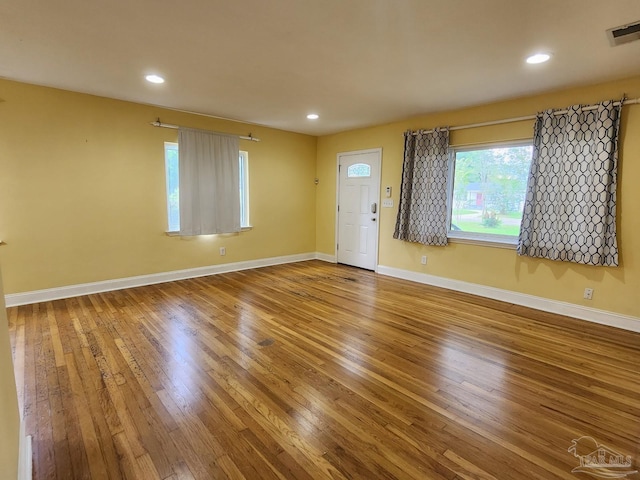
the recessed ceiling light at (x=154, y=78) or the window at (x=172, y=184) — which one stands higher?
the recessed ceiling light at (x=154, y=78)

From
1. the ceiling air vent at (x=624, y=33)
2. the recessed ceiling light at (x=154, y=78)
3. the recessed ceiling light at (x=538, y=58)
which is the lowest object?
the recessed ceiling light at (x=154, y=78)

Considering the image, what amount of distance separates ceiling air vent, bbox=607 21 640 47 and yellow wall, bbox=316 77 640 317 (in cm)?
109

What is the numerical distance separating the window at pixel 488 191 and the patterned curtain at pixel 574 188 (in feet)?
0.73

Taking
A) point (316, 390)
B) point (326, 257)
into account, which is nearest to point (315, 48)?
point (316, 390)

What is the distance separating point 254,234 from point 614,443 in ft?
16.5

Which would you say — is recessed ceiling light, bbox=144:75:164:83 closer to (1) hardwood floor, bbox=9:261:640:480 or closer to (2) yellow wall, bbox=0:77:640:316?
(2) yellow wall, bbox=0:77:640:316

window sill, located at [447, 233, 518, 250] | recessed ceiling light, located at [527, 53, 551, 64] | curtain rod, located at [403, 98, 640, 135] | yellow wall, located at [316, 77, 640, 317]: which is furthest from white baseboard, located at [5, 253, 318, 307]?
recessed ceiling light, located at [527, 53, 551, 64]

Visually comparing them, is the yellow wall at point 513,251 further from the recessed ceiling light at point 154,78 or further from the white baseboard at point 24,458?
the white baseboard at point 24,458

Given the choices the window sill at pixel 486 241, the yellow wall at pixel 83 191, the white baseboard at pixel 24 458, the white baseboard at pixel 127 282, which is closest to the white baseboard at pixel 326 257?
the white baseboard at pixel 127 282

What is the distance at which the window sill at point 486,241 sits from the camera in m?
4.04

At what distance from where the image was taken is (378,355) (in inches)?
105

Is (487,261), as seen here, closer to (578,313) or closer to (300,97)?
(578,313)

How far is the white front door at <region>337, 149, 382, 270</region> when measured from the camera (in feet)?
18.2

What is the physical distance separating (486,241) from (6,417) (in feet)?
15.2
